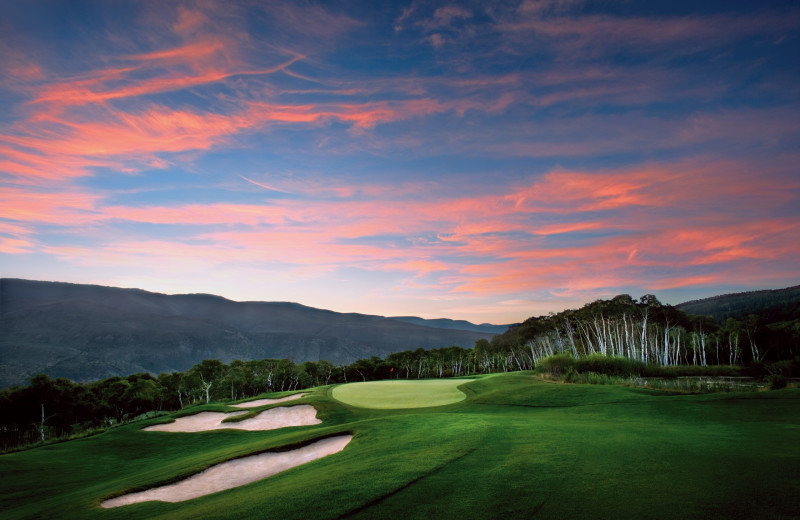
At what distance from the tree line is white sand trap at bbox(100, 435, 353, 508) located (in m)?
29.4

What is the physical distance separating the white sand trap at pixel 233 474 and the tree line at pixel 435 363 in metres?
29.4

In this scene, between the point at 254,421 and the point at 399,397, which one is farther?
the point at 399,397

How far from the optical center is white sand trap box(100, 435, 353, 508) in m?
9.91

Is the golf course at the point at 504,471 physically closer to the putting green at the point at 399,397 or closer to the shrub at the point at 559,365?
the putting green at the point at 399,397

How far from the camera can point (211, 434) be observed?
20953 mm

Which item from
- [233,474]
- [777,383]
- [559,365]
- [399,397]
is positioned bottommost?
[399,397]

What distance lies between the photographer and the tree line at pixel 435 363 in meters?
45.9

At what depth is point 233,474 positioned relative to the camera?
11.3 m

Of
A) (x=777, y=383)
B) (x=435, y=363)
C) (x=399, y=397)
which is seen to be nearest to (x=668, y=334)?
(x=435, y=363)

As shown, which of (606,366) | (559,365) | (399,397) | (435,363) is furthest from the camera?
(435,363)

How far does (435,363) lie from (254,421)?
259ft

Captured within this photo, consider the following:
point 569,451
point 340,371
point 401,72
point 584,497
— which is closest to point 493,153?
point 401,72

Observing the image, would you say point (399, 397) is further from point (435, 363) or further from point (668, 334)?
point (435, 363)

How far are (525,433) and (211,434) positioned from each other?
1767 centimetres
